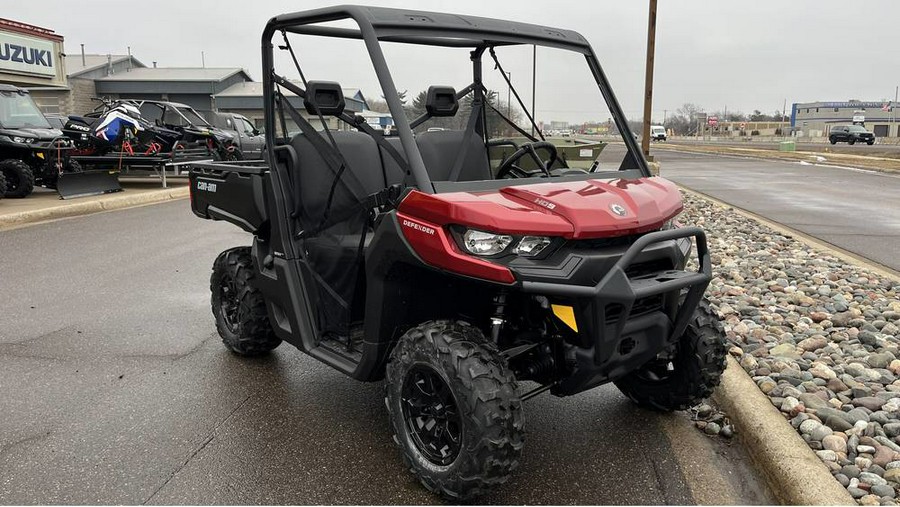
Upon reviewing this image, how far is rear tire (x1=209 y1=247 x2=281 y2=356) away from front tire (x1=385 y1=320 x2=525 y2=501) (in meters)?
1.73

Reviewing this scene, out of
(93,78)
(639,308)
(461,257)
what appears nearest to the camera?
(461,257)

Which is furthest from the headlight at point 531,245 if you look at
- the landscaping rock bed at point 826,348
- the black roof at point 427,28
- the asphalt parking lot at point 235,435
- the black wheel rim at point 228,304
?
the black wheel rim at point 228,304

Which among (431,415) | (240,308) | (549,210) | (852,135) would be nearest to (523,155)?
(549,210)

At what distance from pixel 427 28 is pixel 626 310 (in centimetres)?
162

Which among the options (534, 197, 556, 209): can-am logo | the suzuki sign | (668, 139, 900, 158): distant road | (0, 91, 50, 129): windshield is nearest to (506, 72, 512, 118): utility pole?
(534, 197, 556, 209): can-am logo

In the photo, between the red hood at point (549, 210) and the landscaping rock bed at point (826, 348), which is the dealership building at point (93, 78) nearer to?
the landscaping rock bed at point (826, 348)

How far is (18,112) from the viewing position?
48.0 ft

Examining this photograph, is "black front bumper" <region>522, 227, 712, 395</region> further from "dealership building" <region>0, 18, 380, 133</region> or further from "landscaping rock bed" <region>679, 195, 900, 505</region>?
"dealership building" <region>0, 18, 380, 133</region>

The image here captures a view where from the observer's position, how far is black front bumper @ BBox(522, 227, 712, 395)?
265 cm

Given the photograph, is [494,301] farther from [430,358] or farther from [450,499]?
[450,499]

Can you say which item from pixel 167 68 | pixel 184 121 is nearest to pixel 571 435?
pixel 184 121

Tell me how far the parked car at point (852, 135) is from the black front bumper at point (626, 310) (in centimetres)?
5697

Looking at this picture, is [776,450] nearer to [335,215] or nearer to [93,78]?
[335,215]

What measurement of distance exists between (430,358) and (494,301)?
14.3 inches
